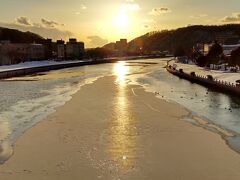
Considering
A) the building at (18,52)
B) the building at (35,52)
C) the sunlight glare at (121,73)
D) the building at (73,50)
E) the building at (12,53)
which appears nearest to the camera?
the sunlight glare at (121,73)

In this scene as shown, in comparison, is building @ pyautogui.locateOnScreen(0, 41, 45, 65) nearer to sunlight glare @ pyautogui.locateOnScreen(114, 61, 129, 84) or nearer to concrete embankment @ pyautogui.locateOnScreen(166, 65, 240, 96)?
sunlight glare @ pyautogui.locateOnScreen(114, 61, 129, 84)

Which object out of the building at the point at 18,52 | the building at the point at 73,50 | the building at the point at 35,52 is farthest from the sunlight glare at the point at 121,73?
the building at the point at 73,50

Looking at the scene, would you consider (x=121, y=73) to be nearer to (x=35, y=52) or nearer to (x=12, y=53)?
(x=12, y=53)

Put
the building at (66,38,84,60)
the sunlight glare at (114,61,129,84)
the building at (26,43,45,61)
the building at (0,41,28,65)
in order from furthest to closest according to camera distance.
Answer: the building at (66,38,84,60), the building at (26,43,45,61), the building at (0,41,28,65), the sunlight glare at (114,61,129,84)

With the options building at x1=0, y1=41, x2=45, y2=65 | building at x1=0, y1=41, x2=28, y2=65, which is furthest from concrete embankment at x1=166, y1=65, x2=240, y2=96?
building at x1=0, y1=41, x2=45, y2=65

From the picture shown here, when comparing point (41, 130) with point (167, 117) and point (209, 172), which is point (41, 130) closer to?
point (167, 117)

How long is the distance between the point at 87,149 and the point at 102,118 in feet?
19.6

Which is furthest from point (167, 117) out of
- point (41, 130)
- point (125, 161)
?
point (125, 161)

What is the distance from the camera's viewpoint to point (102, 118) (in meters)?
19.8

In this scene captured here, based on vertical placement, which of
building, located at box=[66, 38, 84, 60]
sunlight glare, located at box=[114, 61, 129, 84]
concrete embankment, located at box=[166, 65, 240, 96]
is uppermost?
building, located at box=[66, 38, 84, 60]

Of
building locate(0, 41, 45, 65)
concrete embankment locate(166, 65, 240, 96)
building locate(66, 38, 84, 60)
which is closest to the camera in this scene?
concrete embankment locate(166, 65, 240, 96)

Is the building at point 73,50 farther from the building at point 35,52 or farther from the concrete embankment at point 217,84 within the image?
the concrete embankment at point 217,84

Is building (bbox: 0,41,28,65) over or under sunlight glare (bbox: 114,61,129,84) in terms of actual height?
over

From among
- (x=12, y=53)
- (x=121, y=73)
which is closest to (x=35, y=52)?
(x=12, y=53)
